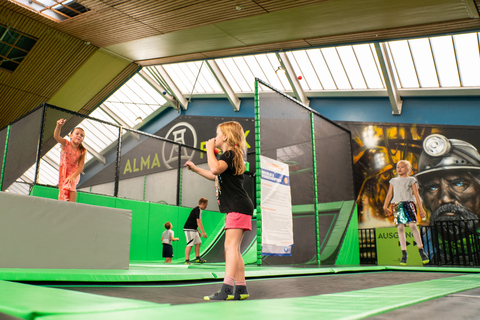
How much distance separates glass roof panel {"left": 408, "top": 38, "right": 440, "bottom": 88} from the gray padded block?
26.9 ft

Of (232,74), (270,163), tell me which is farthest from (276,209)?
(232,74)

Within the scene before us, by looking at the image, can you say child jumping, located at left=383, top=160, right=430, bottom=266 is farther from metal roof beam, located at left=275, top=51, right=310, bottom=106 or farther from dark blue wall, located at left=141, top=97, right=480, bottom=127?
metal roof beam, located at left=275, top=51, right=310, bottom=106

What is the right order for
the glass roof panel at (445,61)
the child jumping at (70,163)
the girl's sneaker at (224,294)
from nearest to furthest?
the girl's sneaker at (224,294), the child jumping at (70,163), the glass roof panel at (445,61)

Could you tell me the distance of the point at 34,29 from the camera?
854 centimetres

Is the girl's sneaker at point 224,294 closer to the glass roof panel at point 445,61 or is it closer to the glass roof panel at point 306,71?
the glass roof panel at point 445,61

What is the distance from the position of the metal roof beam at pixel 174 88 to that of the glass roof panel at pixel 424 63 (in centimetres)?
882

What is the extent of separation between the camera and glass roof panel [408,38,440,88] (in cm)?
935

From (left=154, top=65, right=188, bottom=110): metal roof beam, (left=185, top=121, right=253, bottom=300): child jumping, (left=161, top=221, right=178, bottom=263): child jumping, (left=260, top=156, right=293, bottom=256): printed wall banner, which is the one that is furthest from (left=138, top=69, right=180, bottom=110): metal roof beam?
(left=185, top=121, right=253, bottom=300): child jumping

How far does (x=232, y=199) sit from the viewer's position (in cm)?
235

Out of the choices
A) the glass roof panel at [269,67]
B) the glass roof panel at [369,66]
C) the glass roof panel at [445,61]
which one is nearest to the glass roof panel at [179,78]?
the glass roof panel at [269,67]

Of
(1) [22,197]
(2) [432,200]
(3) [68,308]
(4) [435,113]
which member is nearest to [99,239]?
(1) [22,197]

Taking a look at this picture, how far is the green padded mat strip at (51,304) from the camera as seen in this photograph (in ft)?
3.86

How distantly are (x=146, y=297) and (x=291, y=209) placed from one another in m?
3.94

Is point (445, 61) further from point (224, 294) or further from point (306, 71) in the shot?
point (224, 294)
